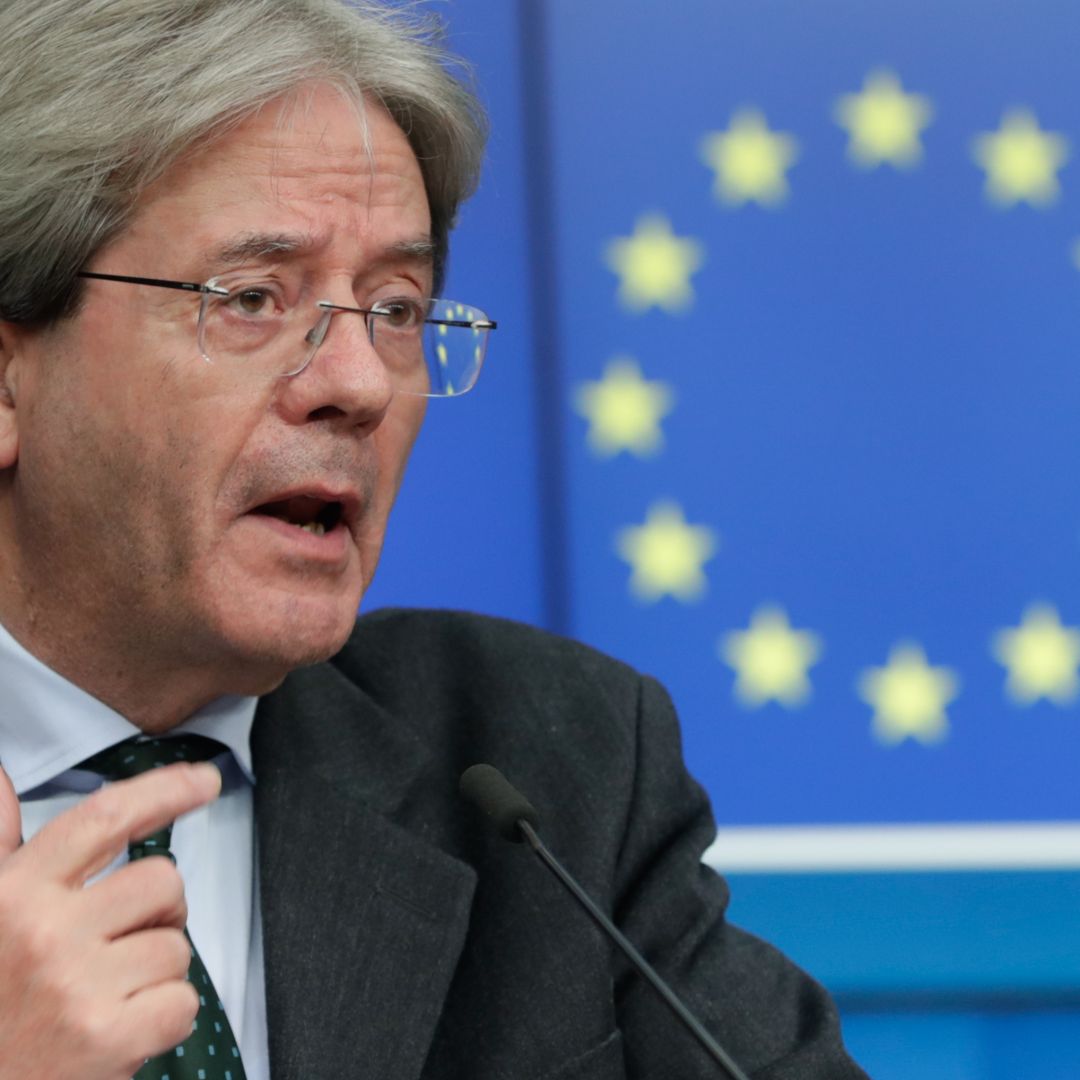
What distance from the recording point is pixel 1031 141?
5.34 ft

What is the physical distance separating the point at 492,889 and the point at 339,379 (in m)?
0.43

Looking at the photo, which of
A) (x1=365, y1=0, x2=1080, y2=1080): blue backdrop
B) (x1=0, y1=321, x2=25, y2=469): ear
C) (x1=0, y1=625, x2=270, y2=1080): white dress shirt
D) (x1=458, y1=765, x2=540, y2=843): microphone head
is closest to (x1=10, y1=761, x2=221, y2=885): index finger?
(x1=458, y1=765, x2=540, y2=843): microphone head

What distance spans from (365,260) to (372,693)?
0.41m

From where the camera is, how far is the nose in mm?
1098

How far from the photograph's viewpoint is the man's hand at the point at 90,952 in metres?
0.80

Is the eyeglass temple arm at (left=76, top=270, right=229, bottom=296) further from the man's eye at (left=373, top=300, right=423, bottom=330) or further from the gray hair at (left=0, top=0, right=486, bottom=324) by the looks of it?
the man's eye at (left=373, top=300, right=423, bottom=330)

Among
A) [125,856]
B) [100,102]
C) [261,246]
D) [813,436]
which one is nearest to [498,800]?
[125,856]

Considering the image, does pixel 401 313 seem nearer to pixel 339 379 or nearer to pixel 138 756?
pixel 339 379

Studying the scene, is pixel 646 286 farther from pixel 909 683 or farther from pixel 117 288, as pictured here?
pixel 117 288

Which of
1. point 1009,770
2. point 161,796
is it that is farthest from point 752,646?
point 161,796

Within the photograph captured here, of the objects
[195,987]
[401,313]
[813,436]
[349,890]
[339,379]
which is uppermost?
[813,436]

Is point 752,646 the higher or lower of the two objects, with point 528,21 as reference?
lower

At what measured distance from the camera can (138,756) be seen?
116 cm

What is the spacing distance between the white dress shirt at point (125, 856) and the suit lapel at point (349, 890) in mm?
28
